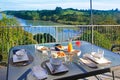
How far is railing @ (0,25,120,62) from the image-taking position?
4695 mm

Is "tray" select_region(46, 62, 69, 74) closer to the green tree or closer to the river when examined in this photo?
the river

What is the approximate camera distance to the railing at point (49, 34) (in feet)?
15.4

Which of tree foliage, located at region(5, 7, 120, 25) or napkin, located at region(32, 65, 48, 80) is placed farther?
tree foliage, located at region(5, 7, 120, 25)

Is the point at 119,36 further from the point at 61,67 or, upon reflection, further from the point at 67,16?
the point at 61,67

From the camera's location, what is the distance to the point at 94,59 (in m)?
2.10

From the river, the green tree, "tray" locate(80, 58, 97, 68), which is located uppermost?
the river

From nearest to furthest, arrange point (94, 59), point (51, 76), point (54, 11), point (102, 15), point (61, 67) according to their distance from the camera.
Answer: point (51, 76) < point (61, 67) < point (94, 59) < point (54, 11) < point (102, 15)

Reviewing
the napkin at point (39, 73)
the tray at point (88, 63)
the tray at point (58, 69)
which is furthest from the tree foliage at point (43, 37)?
the napkin at point (39, 73)

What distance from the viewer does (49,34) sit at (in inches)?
201

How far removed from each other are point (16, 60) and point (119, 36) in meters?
4.75

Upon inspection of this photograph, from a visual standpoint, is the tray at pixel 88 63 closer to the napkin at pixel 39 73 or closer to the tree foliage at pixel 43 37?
the napkin at pixel 39 73

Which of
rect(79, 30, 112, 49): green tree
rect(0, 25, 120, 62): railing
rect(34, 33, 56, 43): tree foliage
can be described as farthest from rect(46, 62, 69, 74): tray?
rect(79, 30, 112, 49): green tree

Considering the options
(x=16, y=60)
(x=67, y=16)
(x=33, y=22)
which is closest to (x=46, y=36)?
(x=33, y=22)

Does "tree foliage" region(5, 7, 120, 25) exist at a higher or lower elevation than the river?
higher
